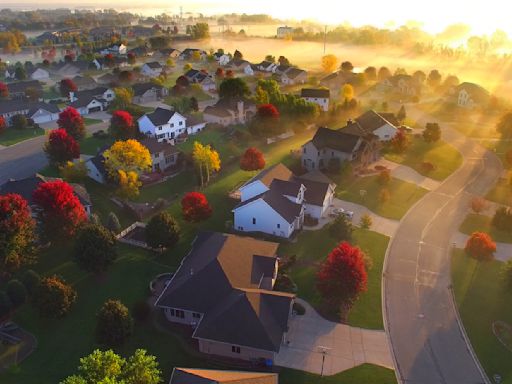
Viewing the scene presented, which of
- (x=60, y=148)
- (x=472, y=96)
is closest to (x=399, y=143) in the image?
(x=472, y=96)

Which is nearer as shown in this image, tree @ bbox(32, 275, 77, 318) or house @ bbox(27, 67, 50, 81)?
tree @ bbox(32, 275, 77, 318)

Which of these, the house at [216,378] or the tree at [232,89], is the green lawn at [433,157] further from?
the house at [216,378]

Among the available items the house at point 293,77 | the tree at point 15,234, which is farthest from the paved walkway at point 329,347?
the house at point 293,77

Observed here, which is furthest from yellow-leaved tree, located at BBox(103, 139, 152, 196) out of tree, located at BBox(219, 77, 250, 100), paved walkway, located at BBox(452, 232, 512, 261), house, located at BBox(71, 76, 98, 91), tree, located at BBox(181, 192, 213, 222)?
house, located at BBox(71, 76, 98, 91)

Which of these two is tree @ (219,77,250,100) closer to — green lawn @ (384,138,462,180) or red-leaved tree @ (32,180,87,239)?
green lawn @ (384,138,462,180)

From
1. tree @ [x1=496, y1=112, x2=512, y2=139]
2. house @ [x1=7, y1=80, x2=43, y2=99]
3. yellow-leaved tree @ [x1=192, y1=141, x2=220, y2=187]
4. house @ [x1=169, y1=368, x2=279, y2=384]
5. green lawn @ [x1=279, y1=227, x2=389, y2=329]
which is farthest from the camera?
house @ [x1=7, y1=80, x2=43, y2=99]

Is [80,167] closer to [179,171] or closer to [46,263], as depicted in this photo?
[179,171]

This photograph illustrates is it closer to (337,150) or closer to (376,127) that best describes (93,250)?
(337,150)
